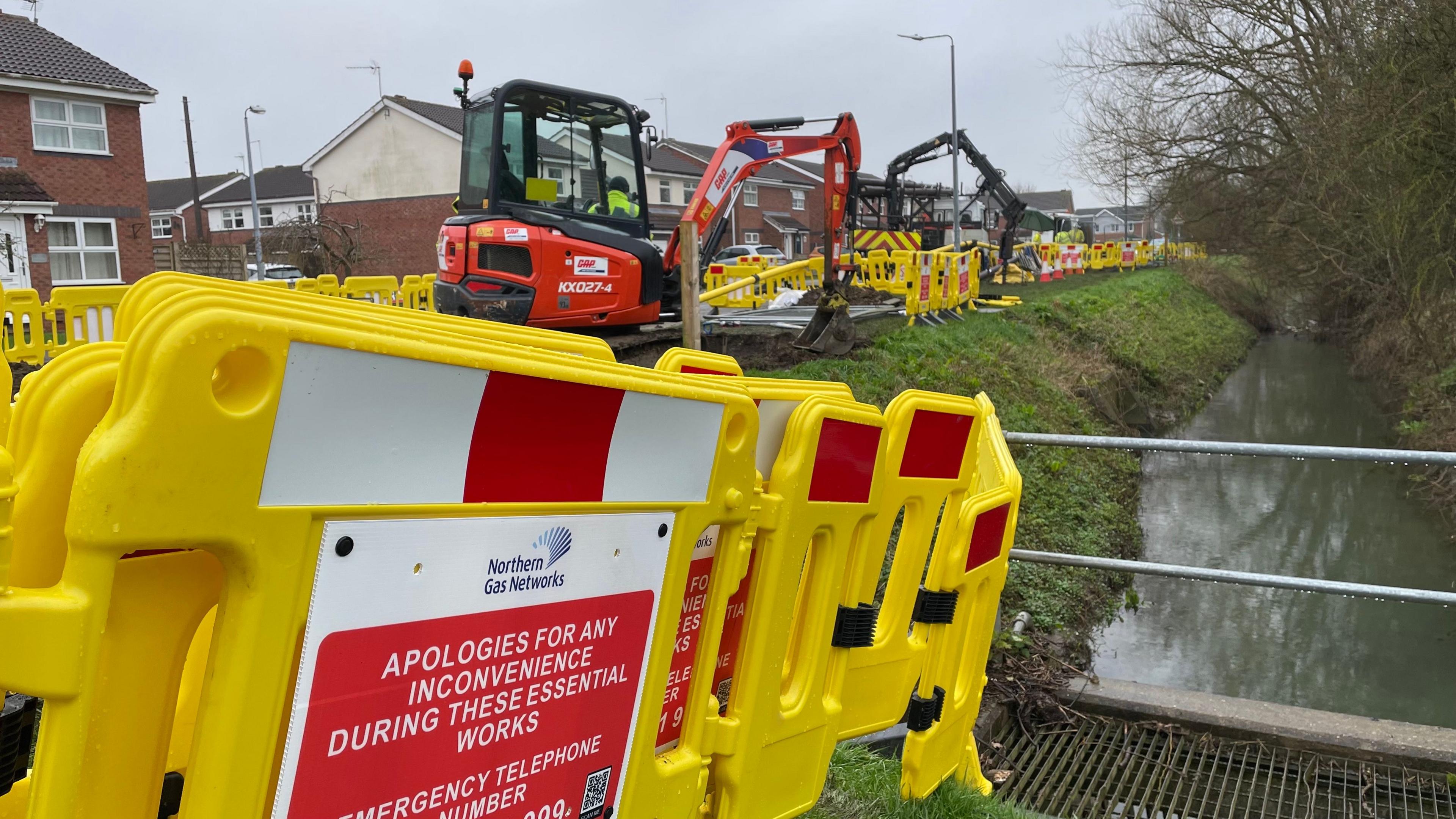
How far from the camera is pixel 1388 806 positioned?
427cm

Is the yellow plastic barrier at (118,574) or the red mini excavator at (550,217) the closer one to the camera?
the yellow plastic barrier at (118,574)

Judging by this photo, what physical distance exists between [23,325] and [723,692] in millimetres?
15169

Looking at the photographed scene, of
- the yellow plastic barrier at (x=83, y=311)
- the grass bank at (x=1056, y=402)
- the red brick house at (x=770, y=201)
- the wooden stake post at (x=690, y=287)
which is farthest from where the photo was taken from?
the red brick house at (x=770, y=201)

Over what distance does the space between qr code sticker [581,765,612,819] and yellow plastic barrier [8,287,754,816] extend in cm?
48

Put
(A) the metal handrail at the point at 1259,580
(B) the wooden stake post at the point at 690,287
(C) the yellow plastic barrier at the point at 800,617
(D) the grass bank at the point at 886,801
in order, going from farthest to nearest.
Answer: (B) the wooden stake post at the point at 690,287 → (A) the metal handrail at the point at 1259,580 → (D) the grass bank at the point at 886,801 → (C) the yellow plastic barrier at the point at 800,617

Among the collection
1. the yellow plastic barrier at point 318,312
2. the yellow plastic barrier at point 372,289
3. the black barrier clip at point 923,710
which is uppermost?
the yellow plastic barrier at point 318,312

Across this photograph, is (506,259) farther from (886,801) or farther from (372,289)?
(886,801)

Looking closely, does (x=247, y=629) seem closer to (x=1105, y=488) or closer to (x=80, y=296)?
(x=1105, y=488)

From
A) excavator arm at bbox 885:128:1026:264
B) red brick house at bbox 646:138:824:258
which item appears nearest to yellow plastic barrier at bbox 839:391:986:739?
excavator arm at bbox 885:128:1026:264

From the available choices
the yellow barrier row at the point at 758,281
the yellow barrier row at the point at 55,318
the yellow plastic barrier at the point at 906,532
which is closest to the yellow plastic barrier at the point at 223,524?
the yellow plastic barrier at the point at 906,532

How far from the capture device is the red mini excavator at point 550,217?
11117 millimetres

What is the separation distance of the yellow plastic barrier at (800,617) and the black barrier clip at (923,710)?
1.55 feet

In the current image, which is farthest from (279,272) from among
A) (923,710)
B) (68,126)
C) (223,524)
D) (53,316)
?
(223,524)

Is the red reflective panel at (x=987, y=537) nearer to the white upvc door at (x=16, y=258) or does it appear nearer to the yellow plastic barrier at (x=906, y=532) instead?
the yellow plastic barrier at (x=906, y=532)
